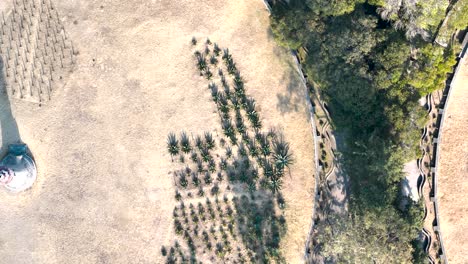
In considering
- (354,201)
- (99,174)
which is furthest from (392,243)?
(99,174)

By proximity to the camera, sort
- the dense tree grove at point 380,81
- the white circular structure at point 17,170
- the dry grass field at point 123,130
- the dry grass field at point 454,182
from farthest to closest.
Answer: the dry grass field at point 123,130, the dry grass field at point 454,182, the white circular structure at point 17,170, the dense tree grove at point 380,81

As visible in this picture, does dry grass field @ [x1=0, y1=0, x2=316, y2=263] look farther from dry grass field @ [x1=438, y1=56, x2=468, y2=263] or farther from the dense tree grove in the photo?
dry grass field @ [x1=438, y1=56, x2=468, y2=263]

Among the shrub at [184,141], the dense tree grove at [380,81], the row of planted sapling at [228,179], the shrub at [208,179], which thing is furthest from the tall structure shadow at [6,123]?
the dense tree grove at [380,81]

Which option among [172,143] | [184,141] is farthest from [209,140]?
[172,143]

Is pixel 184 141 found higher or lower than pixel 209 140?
higher

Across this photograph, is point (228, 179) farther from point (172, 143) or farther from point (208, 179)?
point (172, 143)

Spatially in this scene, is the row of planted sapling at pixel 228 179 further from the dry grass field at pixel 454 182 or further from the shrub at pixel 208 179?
the dry grass field at pixel 454 182

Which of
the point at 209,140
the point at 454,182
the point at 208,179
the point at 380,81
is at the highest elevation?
the point at 209,140

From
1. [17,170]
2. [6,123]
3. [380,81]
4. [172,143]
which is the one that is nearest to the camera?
[380,81]

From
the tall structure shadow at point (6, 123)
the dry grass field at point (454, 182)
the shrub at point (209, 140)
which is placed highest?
the tall structure shadow at point (6, 123)
